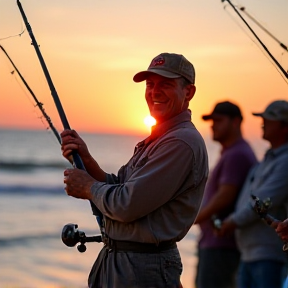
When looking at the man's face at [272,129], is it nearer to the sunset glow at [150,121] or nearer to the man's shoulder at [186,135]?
the sunset glow at [150,121]

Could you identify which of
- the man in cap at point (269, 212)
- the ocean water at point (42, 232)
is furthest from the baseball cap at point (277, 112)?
the ocean water at point (42, 232)

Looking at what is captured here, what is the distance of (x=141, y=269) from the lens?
11.8 feet

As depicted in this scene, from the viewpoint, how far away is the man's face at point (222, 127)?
249 inches

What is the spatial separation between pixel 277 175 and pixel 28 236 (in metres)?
9.39

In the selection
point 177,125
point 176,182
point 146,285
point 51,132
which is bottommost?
point 146,285

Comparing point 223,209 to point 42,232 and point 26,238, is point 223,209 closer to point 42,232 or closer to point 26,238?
point 26,238

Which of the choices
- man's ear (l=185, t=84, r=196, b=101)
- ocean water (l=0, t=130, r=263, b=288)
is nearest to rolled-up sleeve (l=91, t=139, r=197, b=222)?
man's ear (l=185, t=84, r=196, b=101)

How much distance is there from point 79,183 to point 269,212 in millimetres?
1955

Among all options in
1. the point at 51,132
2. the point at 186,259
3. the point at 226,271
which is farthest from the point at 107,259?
the point at 186,259

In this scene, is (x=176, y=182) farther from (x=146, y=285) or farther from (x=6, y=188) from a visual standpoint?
(x=6, y=188)

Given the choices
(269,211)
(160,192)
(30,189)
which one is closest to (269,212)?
(269,211)

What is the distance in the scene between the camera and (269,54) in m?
3.92

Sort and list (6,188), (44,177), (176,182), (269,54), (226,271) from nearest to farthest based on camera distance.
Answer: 1. (176,182)
2. (269,54)
3. (226,271)
4. (6,188)
5. (44,177)

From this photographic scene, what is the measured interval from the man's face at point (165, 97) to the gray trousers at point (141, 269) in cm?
59
